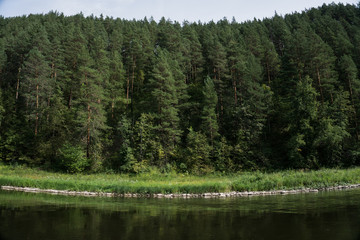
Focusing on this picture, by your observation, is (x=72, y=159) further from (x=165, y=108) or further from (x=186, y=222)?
(x=186, y=222)

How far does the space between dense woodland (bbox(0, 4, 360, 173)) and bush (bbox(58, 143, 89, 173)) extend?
157 mm

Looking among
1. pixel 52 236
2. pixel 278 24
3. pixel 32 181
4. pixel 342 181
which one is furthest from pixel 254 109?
pixel 278 24

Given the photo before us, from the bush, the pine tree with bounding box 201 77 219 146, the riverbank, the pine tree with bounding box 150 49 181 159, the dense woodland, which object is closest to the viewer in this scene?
the riverbank

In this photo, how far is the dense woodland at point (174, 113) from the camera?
38938 millimetres

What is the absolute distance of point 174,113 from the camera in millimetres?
41125

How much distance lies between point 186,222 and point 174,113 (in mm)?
30029

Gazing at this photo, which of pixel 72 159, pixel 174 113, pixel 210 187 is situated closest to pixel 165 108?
→ pixel 174 113

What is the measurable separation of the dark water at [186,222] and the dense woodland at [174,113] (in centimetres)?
2361

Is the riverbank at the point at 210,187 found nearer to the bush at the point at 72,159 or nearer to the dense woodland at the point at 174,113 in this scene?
the bush at the point at 72,159

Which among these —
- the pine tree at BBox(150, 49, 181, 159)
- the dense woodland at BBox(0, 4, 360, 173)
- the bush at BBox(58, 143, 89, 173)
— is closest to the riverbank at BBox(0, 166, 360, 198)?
the bush at BBox(58, 143, 89, 173)

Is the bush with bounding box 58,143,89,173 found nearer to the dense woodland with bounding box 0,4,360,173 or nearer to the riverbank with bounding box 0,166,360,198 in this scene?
the dense woodland with bounding box 0,4,360,173

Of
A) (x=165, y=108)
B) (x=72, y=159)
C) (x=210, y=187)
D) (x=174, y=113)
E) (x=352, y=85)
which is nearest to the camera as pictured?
(x=210, y=187)

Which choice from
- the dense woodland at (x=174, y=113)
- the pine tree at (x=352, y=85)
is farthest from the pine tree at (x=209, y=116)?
the pine tree at (x=352, y=85)

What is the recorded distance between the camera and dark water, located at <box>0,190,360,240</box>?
9431mm
